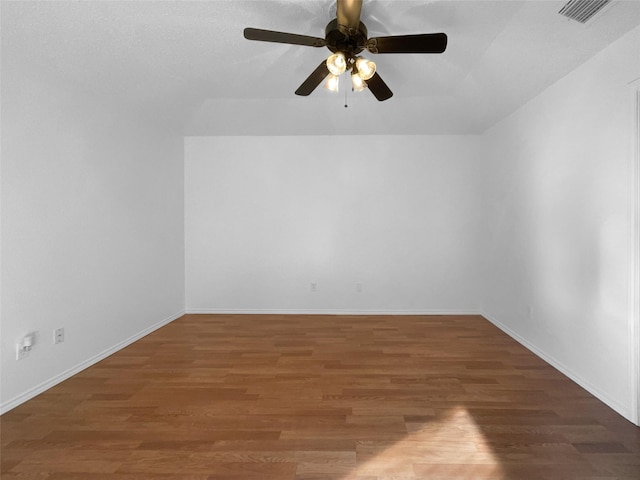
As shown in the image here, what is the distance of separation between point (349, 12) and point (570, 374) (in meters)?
3.18

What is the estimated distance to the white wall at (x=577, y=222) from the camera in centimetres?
226

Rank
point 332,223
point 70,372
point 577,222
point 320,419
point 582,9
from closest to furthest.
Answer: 1. point 582,9
2. point 320,419
3. point 577,222
4. point 70,372
5. point 332,223

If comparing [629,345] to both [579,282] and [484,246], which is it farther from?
[484,246]

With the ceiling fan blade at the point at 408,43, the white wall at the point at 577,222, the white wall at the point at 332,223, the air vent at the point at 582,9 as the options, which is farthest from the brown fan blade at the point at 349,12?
the white wall at the point at 332,223

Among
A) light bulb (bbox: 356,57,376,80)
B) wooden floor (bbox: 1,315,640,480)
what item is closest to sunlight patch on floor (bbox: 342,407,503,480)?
wooden floor (bbox: 1,315,640,480)

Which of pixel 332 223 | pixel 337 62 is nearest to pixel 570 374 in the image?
pixel 337 62

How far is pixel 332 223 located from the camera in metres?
4.87

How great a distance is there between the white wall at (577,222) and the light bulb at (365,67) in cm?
168

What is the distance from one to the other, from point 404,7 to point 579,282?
2469 mm

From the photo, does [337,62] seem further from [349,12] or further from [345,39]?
[349,12]

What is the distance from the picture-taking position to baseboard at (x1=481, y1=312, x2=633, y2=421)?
7.33 ft

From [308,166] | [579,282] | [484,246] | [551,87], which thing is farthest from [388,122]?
[579,282]

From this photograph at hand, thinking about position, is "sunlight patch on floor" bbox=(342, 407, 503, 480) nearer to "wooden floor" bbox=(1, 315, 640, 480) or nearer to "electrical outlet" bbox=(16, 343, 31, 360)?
"wooden floor" bbox=(1, 315, 640, 480)

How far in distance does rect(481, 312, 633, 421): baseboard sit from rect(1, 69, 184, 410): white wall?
417 cm
